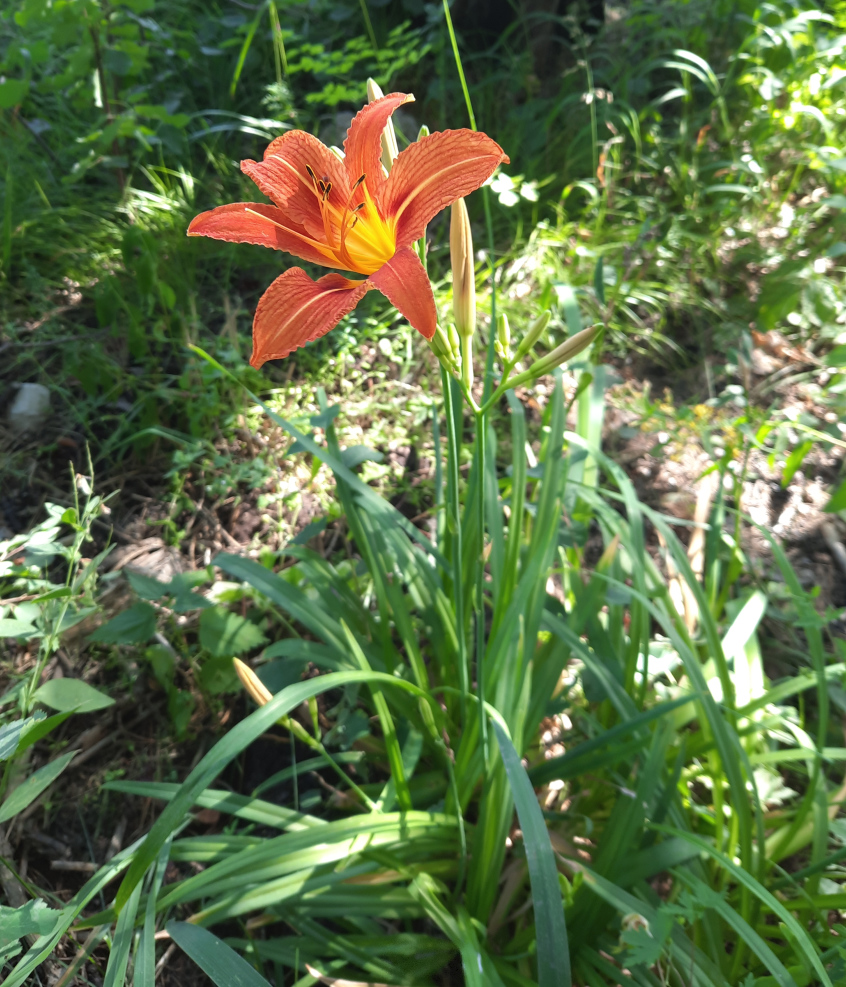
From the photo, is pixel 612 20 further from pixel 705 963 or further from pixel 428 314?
pixel 705 963

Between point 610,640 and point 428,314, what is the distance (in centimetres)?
106

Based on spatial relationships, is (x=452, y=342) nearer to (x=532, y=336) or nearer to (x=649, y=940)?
(x=532, y=336)

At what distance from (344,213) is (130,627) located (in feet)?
3.32

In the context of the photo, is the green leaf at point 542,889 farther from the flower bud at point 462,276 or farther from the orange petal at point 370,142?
the orange petal at point 370,142

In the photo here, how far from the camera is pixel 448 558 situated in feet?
5.11

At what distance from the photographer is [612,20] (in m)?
3.72

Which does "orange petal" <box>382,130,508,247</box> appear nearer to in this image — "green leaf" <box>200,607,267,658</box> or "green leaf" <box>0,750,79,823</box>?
"green leaf" <box>0,750,79,823</box>

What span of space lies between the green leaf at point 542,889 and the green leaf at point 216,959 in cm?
40

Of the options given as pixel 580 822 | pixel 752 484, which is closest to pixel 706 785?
pixel 580 822

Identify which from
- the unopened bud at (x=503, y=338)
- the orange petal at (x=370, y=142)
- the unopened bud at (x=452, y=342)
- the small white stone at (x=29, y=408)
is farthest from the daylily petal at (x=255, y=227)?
the small white stone at (x=29, y=408)

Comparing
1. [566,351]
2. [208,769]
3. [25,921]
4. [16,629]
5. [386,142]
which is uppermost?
[386,142]

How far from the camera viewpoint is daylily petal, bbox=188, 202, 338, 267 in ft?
2.95

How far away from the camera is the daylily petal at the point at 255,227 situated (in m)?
0.90

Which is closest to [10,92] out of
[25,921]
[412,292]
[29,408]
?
[29,408]
